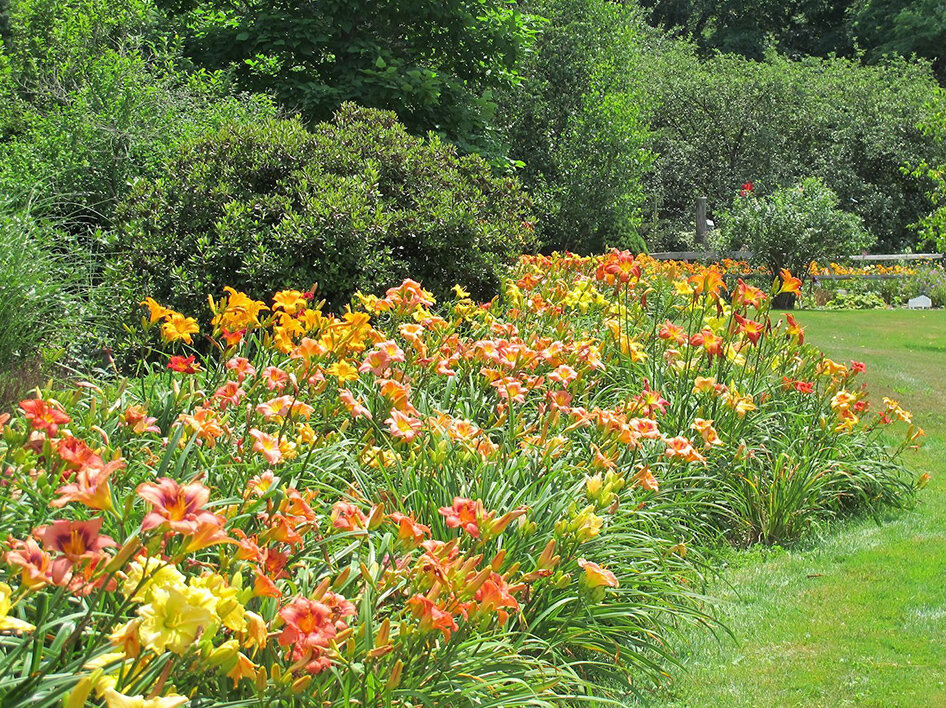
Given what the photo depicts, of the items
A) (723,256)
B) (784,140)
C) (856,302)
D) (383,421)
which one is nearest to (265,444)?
(383,421)

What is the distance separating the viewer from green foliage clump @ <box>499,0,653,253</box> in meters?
16.5

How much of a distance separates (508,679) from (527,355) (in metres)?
2.04

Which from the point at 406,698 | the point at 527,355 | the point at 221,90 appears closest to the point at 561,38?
the point at 221,90

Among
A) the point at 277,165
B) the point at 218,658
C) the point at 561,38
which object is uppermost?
the point at 561,38

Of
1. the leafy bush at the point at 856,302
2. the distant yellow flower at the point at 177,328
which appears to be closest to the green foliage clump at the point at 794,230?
the leafy bush at the point at 856,302

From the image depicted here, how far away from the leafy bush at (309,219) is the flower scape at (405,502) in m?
0.42

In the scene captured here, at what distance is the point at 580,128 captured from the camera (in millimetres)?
16594

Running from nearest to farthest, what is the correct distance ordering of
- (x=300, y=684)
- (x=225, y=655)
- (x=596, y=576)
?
(x=225, y=655), (x=300, y=684), (x=596, y=576)

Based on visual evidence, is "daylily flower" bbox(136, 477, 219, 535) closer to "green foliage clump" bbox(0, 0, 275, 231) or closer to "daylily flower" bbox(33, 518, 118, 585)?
"daylily flower" bbox(33, 518, 118, 585)

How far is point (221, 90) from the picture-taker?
10.0 m

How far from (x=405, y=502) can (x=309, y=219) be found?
319 centimetres

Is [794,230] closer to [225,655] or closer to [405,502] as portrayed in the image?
[405,502]

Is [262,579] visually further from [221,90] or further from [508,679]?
[221,90]

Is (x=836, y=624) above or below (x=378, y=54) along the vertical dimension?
below
